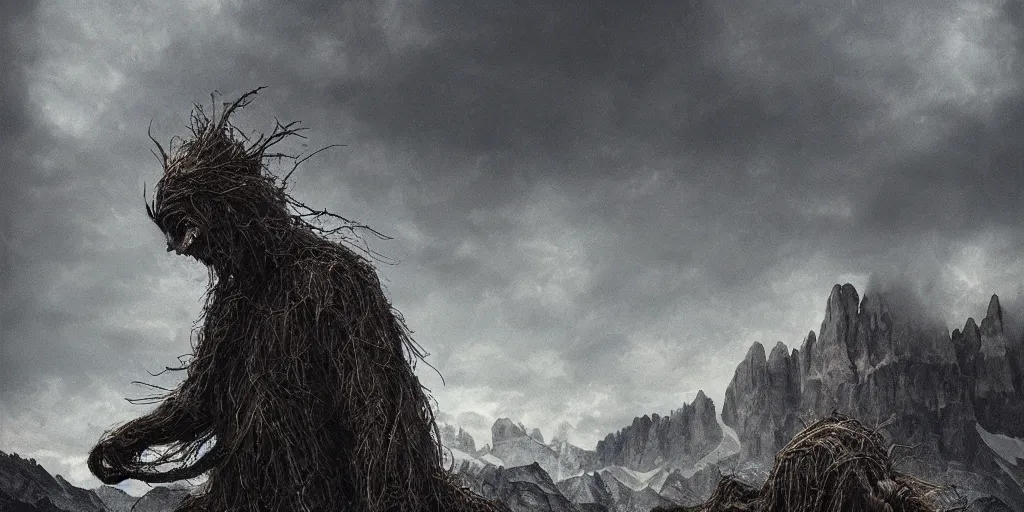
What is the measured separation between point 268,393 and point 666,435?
201406 millimetres

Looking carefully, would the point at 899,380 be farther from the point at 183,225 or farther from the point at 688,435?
the point at 183,225

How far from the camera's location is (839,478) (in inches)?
138

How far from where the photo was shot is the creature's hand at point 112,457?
15.3 ft

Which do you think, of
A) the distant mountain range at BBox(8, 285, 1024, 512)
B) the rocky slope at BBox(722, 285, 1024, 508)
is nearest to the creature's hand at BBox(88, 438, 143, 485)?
the distant mountain range at BBox(8, 285, 1024, 512)

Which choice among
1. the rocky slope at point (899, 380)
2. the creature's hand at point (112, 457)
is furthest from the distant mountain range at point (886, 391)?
the creature's hand at point (112, 457)

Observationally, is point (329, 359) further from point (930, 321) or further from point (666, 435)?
point (666, 435)

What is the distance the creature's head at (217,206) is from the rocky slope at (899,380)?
145m

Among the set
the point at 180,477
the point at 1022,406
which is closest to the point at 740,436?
the point at 1022,406

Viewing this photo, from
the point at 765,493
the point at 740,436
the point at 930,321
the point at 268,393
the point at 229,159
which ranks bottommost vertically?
the point at 765,493

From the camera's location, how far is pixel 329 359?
450 centimetres

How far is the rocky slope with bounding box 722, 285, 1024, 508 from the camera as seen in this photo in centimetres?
A: 14100

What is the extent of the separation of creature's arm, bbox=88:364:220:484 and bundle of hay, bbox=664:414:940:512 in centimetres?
303

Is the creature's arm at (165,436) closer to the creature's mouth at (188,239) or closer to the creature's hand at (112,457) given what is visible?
the creature's hand at (112,457)

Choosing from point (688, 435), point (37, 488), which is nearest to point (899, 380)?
point (688, 435)
